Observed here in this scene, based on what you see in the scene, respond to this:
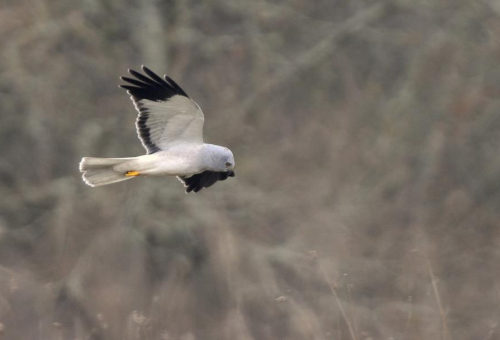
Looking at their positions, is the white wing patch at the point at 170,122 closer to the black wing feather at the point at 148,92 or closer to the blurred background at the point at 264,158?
the black wing feather at the point at 148,92

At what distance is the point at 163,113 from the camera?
636 cm

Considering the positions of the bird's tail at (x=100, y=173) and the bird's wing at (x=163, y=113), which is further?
the bird's tail at (x=100, y=173)

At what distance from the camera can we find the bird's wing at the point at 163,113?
6.23 meters

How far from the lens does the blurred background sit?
10.1m

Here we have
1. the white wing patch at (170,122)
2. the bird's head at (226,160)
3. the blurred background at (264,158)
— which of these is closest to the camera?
the bird's head at (226,160)

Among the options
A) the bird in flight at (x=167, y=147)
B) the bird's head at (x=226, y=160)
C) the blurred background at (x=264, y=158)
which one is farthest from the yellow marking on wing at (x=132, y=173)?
the blurred background at (x=264, y=158)

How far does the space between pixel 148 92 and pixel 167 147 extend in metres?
0.39

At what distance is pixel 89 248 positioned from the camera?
10367 mm

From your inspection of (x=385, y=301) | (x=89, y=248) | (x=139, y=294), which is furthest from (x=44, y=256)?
(x=385, y=301)

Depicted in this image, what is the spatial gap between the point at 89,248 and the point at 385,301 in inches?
123

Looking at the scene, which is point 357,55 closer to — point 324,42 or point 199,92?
point 324,42

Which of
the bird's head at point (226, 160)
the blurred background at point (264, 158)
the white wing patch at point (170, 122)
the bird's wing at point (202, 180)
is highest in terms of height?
the blurred background at point (264, 158)

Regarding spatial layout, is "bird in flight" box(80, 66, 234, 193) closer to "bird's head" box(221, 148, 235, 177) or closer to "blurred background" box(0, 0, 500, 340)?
"bird's head" box(221, 148, 235, 177)

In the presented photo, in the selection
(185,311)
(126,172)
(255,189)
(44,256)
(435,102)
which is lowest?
(126,172)
